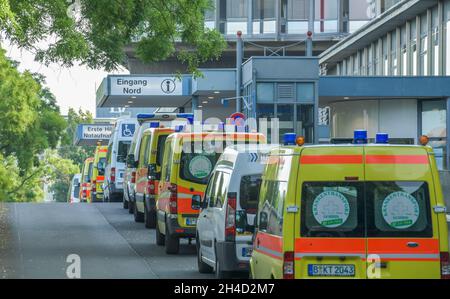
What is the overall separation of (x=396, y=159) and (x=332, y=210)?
734mm

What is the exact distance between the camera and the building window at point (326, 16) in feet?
250

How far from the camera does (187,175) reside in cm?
2134

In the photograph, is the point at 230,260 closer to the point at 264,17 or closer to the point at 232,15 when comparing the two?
the point at 264,17

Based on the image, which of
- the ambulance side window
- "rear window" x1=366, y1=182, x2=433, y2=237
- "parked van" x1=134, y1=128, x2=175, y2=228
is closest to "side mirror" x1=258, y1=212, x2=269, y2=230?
the ambulance side window

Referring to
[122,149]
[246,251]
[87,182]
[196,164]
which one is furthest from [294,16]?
[246,251]

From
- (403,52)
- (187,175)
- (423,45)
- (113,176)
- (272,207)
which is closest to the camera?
(272,207)

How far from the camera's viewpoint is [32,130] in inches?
3115

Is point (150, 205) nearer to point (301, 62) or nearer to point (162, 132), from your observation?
point (162, 132)

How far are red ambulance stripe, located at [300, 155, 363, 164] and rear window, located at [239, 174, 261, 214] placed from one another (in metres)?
4.87

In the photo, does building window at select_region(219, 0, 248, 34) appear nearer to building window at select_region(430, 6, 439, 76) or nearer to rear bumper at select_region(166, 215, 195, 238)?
building window at select_region(430, 6, 439, 76)

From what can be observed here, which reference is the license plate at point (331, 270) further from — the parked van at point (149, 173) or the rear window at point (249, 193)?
the parked van at point (149, 173)

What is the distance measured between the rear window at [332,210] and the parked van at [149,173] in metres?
15.9

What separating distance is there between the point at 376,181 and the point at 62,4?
1446 cm
